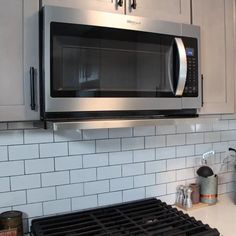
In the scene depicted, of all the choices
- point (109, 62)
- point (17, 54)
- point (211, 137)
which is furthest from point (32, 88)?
point (211, 137)

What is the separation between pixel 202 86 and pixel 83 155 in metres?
0.70

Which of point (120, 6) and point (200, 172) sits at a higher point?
point (120, 6)

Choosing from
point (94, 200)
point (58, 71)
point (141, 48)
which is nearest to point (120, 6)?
point (141, 48)

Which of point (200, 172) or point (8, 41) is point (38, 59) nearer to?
point (8, 41)

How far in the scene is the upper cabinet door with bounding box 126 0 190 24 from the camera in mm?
1305

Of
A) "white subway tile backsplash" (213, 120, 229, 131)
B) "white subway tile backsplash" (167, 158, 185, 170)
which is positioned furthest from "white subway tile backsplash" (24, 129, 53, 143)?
"white subway tile backsplash" (213, 120, 229, 131)

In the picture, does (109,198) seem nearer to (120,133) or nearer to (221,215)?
(120,133)

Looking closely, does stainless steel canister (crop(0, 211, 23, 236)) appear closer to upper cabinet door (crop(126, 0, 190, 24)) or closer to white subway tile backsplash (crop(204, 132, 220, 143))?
upper cabinet door (crop(126, 0, 190, 24))

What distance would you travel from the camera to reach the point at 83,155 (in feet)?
5.19

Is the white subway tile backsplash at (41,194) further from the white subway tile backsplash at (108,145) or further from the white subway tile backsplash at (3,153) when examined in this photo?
the white subway tile backsplash at (108,145)

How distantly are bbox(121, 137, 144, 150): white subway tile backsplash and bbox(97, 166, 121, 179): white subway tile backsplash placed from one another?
126 millimetres

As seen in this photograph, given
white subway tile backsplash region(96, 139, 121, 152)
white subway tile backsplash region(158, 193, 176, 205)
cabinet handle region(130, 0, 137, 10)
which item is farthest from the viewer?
white subway tile backsplash region(158, 193, 176, 205)

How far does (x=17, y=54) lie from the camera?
1104 millimetres

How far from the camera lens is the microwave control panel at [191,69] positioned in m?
1.36
